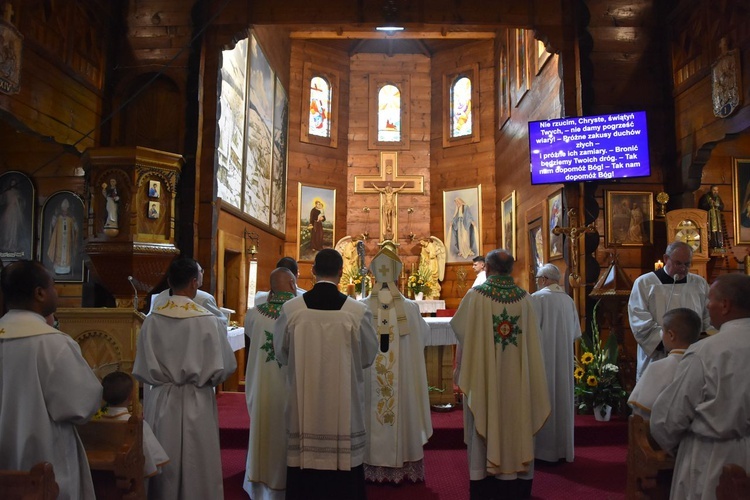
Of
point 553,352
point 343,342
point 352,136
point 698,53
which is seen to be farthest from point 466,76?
point 343,342

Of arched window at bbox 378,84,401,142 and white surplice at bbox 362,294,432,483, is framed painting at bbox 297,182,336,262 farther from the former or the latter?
white surplice at bbox 362,294,432,483

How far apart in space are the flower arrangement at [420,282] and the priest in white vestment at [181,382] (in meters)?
10.2

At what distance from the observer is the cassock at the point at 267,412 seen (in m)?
4.38

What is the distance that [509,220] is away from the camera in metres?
12.7

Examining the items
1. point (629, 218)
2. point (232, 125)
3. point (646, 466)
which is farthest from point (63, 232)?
point (646, 466)

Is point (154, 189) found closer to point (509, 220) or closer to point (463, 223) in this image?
point (509, 220)

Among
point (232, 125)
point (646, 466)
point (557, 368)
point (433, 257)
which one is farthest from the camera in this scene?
point (433, 257)

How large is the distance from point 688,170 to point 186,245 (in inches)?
242

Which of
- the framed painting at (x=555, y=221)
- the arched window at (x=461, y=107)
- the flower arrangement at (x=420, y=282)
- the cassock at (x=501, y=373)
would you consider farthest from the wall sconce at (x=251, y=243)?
the cassock at (x=501, y=373)

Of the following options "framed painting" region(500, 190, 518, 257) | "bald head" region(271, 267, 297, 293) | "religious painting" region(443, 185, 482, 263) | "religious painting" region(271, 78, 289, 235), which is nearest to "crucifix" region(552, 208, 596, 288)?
→ "bald head" region(271, 267, 297, 293)

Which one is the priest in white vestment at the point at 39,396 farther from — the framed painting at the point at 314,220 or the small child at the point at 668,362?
the framed painting at the point at 314,220

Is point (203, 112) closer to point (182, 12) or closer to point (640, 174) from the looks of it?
point (182, 12)

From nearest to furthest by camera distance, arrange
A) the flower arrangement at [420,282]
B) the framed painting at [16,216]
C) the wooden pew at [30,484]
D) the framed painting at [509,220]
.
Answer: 1. the wooden pew at [30,484]
2. the framed painting at [16,216]
3. the framed painting at [509,220]
4. the flower arrangement at [420,282]

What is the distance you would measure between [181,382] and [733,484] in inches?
110
